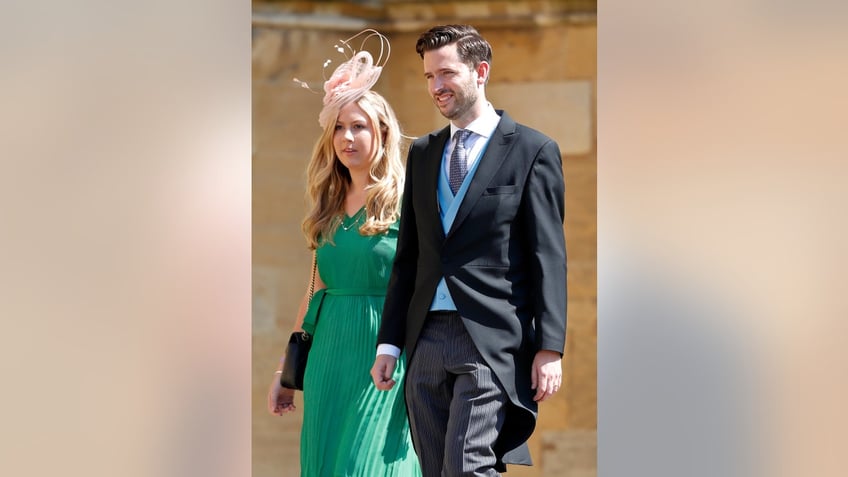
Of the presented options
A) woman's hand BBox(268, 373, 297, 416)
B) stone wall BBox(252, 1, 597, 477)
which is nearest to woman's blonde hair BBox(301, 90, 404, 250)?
woman's hand BBox(268, 373, 297, 416)

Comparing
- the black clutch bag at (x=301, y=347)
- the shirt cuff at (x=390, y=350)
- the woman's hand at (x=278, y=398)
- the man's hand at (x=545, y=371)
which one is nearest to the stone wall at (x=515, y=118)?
the woman's hand at (x=278, y=398)

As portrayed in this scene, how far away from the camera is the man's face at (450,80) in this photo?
A: 440cm

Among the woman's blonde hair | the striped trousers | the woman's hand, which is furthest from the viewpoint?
the woman's hand

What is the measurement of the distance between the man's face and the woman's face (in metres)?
1.07

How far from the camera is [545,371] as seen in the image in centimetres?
432

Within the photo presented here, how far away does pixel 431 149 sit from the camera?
181 inches

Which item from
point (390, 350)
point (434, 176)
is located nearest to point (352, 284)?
point (390, 350)

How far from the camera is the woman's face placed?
217 inches

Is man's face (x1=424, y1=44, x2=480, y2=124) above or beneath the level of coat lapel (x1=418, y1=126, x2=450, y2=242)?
above

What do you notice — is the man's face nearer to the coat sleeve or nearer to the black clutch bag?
the coat sleeve
